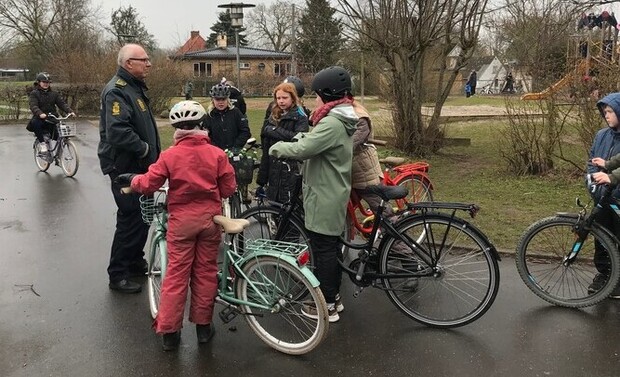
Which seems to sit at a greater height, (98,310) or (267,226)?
(267,226)

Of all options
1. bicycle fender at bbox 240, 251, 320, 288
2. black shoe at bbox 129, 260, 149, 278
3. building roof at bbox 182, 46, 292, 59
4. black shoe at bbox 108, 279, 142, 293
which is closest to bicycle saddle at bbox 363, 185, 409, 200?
bicycle fender at bbox 240, 251, 320, 288

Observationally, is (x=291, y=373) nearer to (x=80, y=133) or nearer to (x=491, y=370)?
(x=491, y=370)

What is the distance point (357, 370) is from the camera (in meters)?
3.37

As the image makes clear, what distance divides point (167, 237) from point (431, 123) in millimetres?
8729

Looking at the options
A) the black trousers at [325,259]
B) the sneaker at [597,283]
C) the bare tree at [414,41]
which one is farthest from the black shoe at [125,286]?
the bare tree at [414,41]

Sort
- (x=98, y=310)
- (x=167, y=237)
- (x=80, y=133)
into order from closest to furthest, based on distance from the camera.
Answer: (x=167, y=237) → (x=98, y=310) → (x=80, y=133)

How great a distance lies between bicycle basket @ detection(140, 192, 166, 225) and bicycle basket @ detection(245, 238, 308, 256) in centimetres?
68

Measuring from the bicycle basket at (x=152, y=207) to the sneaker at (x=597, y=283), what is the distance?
3.32 meters

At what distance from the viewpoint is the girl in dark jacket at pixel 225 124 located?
19.2 ft

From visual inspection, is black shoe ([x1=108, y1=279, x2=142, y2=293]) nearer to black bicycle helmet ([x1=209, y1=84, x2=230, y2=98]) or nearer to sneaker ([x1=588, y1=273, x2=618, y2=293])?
A: black bicycle helmet ([x1=209, y1=84, x2=230, y2=98])

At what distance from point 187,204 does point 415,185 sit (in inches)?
123

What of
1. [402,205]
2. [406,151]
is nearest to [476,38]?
[406,151]

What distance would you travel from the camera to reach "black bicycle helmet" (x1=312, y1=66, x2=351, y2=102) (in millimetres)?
3736

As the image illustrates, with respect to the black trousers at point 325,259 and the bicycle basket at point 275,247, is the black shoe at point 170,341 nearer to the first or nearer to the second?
the bicycle basket at point 275,247
